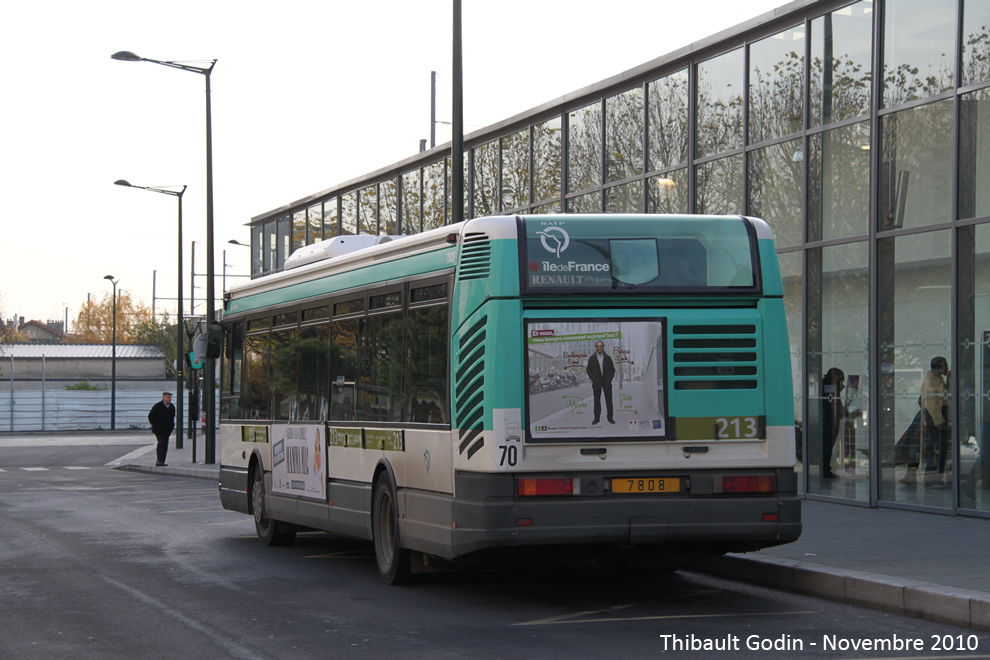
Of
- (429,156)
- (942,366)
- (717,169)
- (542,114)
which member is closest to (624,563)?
(942,366)

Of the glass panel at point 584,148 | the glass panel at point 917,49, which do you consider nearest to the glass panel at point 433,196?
the glass panel at point 584,148

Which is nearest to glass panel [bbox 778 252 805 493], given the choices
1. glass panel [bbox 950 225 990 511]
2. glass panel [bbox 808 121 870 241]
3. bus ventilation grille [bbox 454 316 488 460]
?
glass panel [bbox 808 121 870 241]

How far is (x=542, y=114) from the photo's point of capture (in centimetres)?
2425

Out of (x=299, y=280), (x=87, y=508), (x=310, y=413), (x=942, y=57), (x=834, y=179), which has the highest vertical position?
(x=942, y=57)

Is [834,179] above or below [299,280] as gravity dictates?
above

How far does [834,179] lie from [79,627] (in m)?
11.7

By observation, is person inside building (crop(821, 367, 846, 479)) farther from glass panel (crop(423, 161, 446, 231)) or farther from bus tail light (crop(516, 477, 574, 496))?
glass panel (crop(423, 161, 446, 231))

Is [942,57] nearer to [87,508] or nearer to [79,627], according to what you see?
[79,627]

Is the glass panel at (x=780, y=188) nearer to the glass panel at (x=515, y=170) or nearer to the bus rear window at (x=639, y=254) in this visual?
the glass panel at (x=515, y=170)

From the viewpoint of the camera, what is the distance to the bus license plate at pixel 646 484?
9312 mm

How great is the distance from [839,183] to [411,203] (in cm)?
1497

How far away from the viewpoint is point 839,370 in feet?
56.6

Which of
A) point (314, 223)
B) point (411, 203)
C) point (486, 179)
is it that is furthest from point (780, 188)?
point (314, 223)

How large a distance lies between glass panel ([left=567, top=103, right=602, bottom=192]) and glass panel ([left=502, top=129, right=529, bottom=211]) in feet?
5.48
